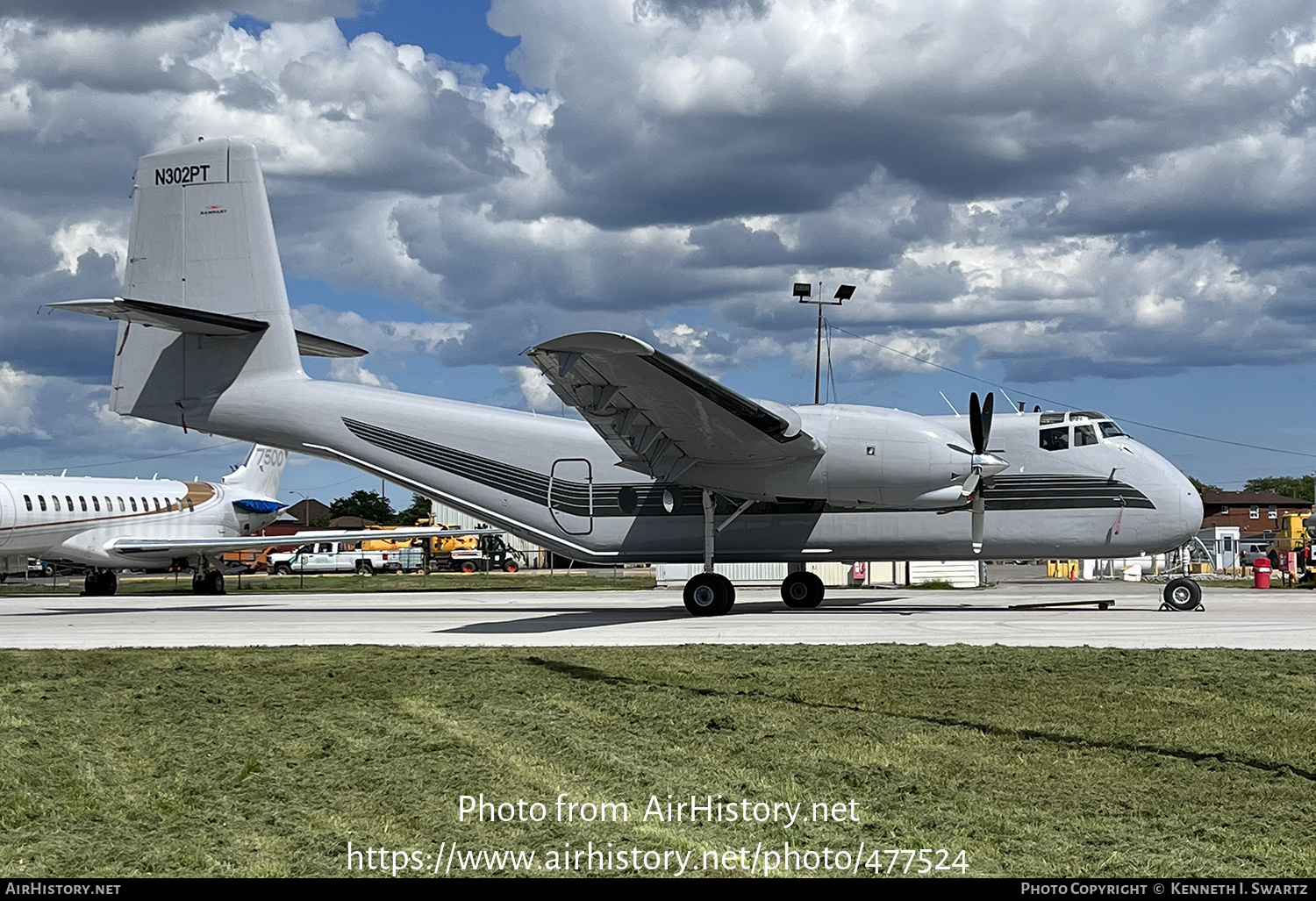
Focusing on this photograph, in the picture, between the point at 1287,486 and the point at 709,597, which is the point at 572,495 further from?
the point at 1287,486

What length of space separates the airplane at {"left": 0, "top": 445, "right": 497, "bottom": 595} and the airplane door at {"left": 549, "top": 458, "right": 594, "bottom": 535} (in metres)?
13.0

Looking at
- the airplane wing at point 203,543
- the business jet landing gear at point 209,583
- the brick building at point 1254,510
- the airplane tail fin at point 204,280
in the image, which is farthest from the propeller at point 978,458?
the brick building at point 1254,510

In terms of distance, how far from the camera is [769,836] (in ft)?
18.6

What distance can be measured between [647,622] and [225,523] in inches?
1029

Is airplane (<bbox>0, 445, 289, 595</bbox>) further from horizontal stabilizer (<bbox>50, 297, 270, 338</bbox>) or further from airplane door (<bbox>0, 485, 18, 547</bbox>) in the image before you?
horizontal stabilizer (<bbox>50, 297, 270, 338</bbox>)

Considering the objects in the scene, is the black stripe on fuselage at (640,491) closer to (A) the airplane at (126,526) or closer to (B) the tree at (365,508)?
(A) the airplane at (126,526)

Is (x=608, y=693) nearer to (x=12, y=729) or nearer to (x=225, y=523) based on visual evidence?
(x=12, y=729)

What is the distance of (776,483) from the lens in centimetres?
2052

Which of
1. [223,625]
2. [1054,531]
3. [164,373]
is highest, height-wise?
[164,373]

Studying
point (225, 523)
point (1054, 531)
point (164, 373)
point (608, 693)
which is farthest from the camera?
point (225, 523)

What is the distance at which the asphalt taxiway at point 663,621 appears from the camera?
51.7 feet

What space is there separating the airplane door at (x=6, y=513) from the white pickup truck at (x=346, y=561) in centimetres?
3249

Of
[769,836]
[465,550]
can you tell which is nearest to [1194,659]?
[769,836]

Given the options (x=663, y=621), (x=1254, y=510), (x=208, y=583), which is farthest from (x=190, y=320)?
(x=1254, y=510)
